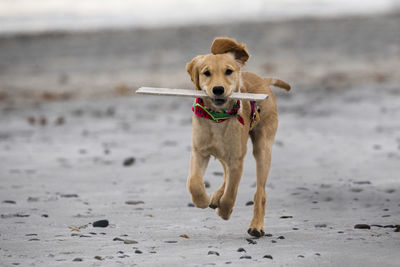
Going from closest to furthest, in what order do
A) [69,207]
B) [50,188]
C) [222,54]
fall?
[222,54] < [69,207] < [50,188]

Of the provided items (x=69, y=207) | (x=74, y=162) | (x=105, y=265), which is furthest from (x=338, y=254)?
(x=74, y=162)

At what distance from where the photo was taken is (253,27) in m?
33.5

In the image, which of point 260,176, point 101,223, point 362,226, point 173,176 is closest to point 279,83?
point 260,176

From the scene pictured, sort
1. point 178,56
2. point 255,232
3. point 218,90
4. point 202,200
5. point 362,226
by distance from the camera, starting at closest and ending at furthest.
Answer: point 218,90, point 202,200, point 255,232, point 362,226, point 178,56

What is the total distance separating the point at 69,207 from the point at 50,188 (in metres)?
1.09

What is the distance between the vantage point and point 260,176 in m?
5.96

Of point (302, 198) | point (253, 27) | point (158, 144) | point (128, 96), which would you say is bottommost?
point (302, 198)

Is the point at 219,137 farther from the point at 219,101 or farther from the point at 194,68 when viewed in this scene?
the point at 194,68

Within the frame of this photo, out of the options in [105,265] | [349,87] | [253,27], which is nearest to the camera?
[105,265]

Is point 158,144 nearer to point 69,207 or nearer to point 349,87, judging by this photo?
point 69,207

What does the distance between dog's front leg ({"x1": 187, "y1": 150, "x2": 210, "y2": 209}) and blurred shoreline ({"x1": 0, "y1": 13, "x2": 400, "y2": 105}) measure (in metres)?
13.0

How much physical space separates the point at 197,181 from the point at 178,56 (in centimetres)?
2102

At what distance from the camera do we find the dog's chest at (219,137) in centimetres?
534

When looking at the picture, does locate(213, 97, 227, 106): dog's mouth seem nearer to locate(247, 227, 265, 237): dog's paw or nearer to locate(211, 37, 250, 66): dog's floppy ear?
locate(211, 37, 250, 66): dog's floppy ear
